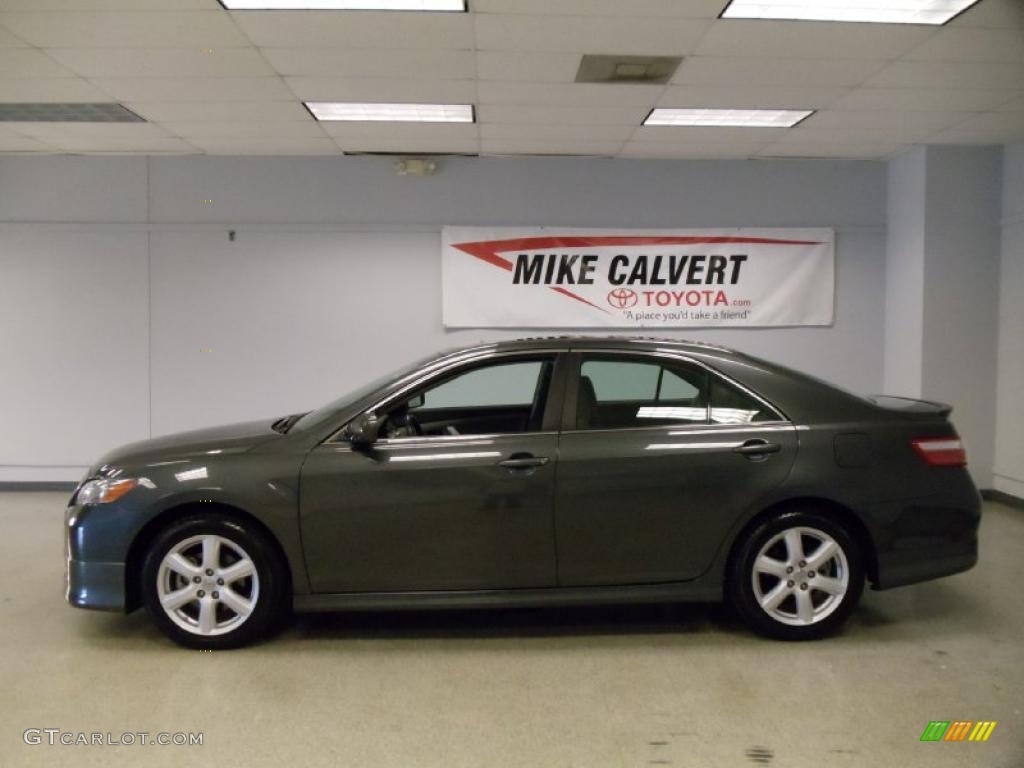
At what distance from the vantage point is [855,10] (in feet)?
13.1

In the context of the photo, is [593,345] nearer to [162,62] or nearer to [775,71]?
[775,71]

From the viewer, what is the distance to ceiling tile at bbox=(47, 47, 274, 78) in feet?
14.8

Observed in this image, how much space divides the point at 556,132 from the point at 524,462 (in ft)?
11.5

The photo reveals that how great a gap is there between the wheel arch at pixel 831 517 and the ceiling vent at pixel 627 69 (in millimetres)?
2636

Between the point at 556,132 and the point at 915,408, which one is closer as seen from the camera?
the point at 915,408

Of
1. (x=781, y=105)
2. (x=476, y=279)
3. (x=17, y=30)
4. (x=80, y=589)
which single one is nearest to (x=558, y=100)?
(x=781, y=105)

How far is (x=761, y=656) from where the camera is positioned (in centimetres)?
354

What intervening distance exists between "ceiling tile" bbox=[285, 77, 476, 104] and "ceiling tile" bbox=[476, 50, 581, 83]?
0.24 m

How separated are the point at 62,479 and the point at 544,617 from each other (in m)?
5.23

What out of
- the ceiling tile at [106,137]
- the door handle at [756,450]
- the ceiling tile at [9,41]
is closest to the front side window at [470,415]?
the door handle at [756,450]

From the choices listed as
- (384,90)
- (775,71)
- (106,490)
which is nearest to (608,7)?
(775,71)

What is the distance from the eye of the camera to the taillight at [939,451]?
12.2 feet

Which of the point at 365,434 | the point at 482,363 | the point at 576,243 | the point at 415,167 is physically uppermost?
the point at 415,167

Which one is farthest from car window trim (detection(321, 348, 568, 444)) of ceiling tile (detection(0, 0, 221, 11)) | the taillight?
ceiling tile (detection(0, 0, 221, 11))
